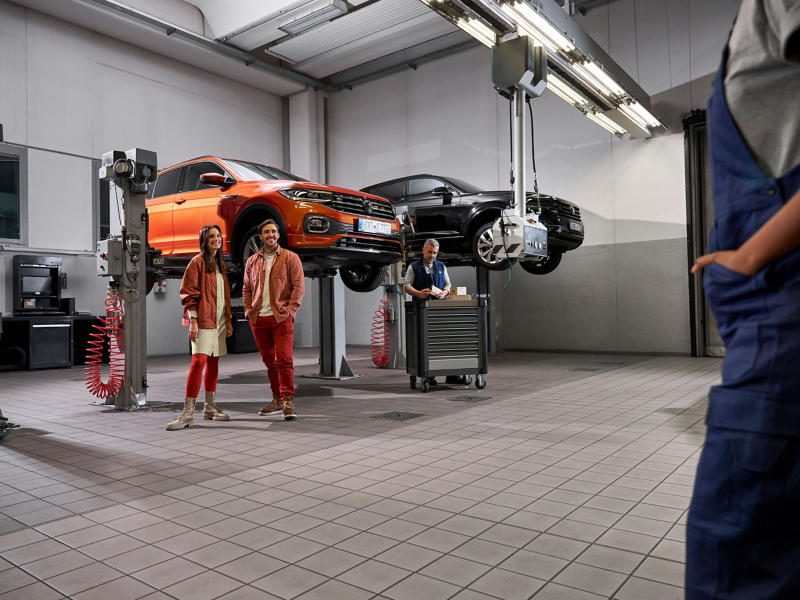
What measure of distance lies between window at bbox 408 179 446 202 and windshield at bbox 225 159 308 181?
8.58ft

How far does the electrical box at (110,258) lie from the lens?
617 cm

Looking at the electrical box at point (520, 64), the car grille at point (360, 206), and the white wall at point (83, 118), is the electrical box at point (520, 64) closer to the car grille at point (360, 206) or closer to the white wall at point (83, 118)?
the car grille at point (360, 206)

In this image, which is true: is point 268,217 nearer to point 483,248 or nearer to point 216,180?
point 216,180

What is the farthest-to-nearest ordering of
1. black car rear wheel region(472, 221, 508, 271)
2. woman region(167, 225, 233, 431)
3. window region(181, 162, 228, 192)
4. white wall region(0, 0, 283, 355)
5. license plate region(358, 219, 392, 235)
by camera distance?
white wall region(0, 0, 283, 355) → black car rear wheel region(472, 221, 508, 271) → window region(181, 162, 228, 192) → license plate region(358, 219, 392, 235) → woman region(167, 225, 233, 431)

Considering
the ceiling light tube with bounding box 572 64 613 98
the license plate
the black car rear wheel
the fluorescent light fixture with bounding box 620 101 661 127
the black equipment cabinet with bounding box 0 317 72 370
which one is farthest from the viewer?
the black equipment cabinet with bounding box 0 317 72 370

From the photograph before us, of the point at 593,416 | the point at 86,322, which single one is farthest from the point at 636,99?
the point at 86,322

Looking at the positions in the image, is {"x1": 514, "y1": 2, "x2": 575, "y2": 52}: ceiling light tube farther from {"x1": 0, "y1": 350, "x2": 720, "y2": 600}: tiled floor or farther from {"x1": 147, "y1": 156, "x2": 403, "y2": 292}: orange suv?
{"x1": 0, "y1": 350, "x2": 720, "y2": 600}: tiled floor

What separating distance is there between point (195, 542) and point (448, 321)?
4.55m

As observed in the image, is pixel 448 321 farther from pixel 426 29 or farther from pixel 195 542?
pixel 426 29

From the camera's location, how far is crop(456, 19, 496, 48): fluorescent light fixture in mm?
6352

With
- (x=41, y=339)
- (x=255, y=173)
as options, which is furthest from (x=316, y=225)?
(x=41, y=339)

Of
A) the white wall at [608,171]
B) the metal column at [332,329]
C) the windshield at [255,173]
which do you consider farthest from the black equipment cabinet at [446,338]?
the white wall at [608,171]

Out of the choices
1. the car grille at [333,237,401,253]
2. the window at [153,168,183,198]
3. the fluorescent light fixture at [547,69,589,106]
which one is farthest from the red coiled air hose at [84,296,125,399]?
the fluorescent light fixture at [547,69,589,106]

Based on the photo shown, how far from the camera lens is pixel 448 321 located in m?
6.83
